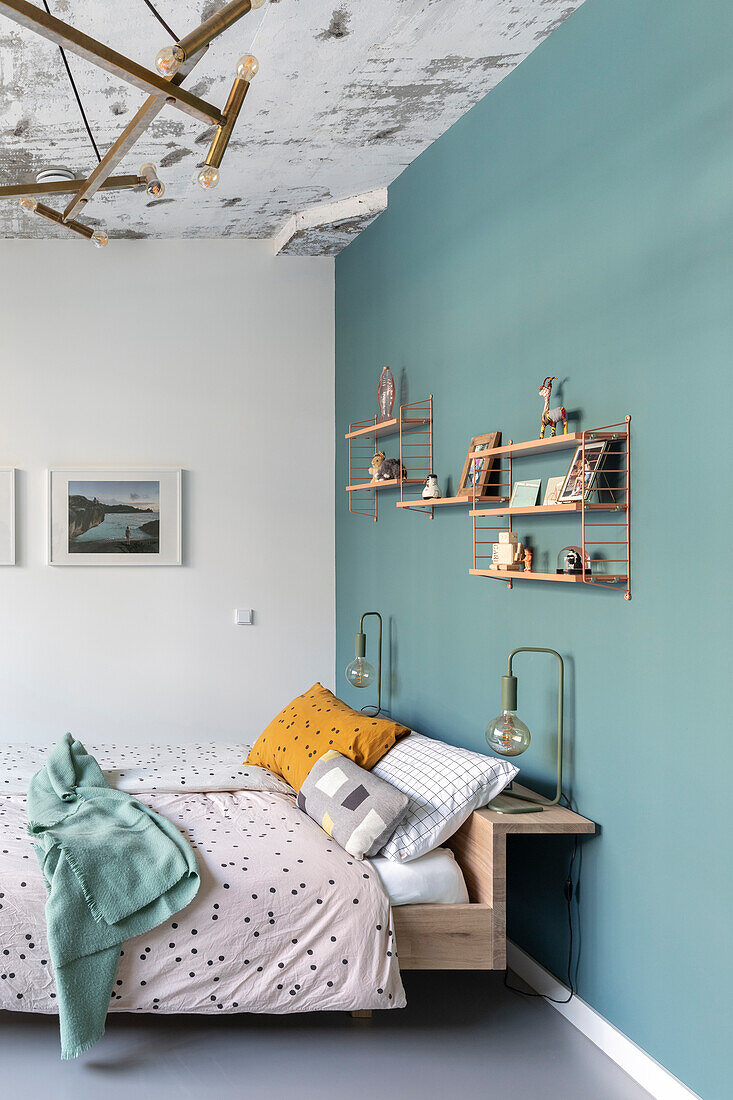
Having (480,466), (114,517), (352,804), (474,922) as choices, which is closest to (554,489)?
(480,466)

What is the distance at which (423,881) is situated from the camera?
7.87ft

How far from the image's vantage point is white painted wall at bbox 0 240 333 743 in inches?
180

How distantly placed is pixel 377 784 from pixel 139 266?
3206 millimetres

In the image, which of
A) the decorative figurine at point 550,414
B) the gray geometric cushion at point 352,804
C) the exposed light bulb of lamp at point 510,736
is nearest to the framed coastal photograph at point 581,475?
the decorative figurine at point 550,414

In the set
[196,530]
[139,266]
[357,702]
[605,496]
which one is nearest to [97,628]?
[196,530]

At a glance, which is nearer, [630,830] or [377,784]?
[630,830]

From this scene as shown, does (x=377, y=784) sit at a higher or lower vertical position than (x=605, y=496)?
lower

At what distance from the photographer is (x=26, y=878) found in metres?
2.28

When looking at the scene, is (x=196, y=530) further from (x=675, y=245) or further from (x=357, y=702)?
(x=675, y=245)

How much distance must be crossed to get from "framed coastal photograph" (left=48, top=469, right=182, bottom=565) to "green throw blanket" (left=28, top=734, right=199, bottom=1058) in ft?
7.27

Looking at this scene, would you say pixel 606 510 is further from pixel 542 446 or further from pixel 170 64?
pixel 170 64

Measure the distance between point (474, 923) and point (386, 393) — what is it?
7.14 feet

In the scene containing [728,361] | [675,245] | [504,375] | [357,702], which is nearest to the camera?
[728,361]

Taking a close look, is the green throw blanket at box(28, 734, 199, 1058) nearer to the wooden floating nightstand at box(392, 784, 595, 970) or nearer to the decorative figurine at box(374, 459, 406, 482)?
the wooden floating nightstand at box(392, 784, 595, 970)
